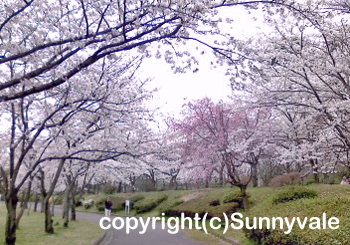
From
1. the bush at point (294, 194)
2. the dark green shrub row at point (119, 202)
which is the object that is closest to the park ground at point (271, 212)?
the bush at point (294, 194)

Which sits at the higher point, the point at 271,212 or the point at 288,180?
the point at 288,180

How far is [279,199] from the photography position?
12.8 metres

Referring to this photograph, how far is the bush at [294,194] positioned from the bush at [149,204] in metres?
19.8

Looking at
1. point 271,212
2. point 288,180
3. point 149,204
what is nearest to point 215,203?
point 288,180

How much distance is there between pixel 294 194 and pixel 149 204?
20.4 m

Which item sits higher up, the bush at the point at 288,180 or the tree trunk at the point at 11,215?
the bush at the point at 288,180

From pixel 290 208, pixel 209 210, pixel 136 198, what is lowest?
pixel 209 210

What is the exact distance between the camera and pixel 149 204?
31.4 m

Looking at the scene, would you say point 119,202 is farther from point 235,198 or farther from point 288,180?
point 288,180

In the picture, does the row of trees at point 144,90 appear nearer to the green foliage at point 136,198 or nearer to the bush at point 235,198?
the bush at point 235,198

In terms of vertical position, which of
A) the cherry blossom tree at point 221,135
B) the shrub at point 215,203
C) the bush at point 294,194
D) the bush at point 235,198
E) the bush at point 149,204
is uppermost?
the cherry blossom tree at point 221,135

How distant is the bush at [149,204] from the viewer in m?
31.3

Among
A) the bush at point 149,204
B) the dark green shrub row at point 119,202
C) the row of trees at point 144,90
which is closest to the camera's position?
the row of trees at point 144,90

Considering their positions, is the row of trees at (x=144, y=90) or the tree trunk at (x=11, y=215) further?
the tree trunk at (x=11, y=215)
